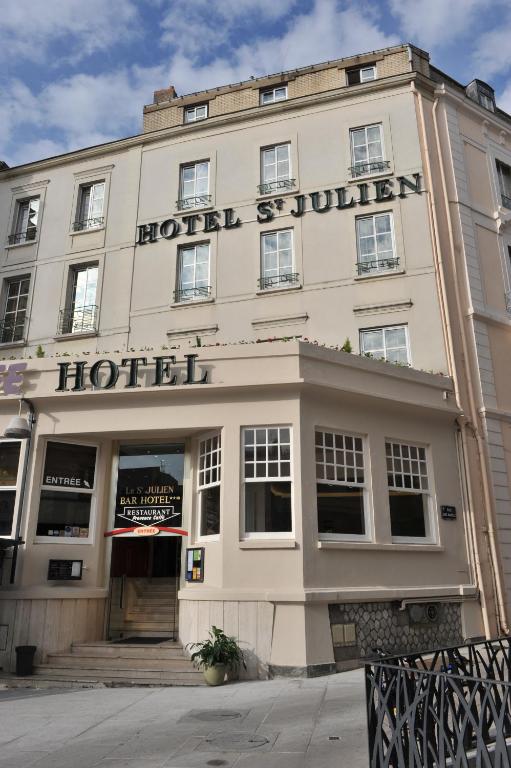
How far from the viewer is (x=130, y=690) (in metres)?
9.48

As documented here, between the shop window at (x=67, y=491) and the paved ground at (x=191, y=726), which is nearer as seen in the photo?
the paved ground at (x=191, y=726)

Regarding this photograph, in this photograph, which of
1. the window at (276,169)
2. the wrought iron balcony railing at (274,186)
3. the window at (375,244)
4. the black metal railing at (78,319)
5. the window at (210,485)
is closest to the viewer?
the window at (210,485)

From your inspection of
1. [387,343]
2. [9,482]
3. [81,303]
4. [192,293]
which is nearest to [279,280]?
[192,293]

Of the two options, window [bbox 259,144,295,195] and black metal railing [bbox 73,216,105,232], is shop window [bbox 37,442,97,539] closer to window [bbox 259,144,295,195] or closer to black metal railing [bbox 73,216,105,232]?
black metal railing [bbox 73,216,105,232]

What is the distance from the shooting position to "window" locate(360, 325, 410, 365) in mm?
14594

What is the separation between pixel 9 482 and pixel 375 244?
10366mm

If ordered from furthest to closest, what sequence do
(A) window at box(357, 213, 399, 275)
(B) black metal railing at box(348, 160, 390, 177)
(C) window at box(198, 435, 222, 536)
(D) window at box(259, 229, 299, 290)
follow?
(B) black metal railing at box(348, 160, 390, 177) < (D) window at box(259, 229, 299, 290) < (A) window at box(357, 213, 399, 275) < (C) window at box(198, 435, 222, 536)

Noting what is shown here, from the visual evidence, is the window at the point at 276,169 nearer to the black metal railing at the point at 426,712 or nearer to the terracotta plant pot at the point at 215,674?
the terracotta plant pot at the point at 215,674

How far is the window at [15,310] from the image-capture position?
59.8ft

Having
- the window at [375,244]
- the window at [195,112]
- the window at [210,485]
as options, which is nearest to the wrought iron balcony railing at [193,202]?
the window at [195,112]

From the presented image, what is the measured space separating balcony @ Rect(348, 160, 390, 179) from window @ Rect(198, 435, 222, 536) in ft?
28.9

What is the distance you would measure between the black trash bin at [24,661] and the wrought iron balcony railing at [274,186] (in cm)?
1247

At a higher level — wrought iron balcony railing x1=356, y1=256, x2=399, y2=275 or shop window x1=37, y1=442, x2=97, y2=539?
wrought iron balcony railing x1=356, y1=256, x2=399, y2=275

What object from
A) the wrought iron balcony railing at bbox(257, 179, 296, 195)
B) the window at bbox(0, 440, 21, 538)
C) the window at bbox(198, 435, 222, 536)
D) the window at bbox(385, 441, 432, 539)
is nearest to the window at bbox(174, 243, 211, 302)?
the wrought iron balcony railing at bbox(257, 179, 296, 195)
